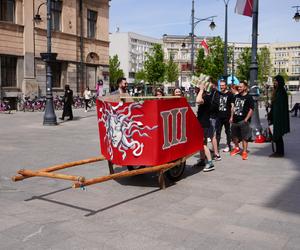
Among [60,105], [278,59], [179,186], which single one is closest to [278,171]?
[179,186]

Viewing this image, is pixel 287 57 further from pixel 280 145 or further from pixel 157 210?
pixel 157 210

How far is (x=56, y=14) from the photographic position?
29156mm

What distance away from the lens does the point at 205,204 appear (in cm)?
568

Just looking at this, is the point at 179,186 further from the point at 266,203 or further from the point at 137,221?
the point at 137,221

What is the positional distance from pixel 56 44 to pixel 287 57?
464 ft

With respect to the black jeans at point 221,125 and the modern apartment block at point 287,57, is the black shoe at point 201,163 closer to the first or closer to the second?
the black jeans at point 221,125

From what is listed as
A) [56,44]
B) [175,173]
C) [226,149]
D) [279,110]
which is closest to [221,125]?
[226,149]

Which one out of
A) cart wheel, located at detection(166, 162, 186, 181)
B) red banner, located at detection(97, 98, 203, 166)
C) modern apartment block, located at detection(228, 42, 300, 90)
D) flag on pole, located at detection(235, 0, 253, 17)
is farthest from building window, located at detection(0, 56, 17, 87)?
modern apartment block, located at detection(228, 42, 300, 90)

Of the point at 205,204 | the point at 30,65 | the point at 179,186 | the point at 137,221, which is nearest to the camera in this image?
the point at 137,221

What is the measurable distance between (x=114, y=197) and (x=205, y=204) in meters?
1.31

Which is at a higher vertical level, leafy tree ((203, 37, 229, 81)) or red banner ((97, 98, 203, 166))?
leafy tree ((203, 37, 229, 81))

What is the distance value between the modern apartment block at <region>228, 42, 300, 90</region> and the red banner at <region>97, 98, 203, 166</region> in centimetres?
14920

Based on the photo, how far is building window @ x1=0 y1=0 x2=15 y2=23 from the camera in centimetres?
2520

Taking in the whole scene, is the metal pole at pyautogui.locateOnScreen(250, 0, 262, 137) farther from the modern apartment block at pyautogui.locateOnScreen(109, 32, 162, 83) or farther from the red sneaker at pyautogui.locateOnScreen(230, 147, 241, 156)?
the modern apartment block at pyautogui.locateOnScreen(109, 32, 162, 83)
